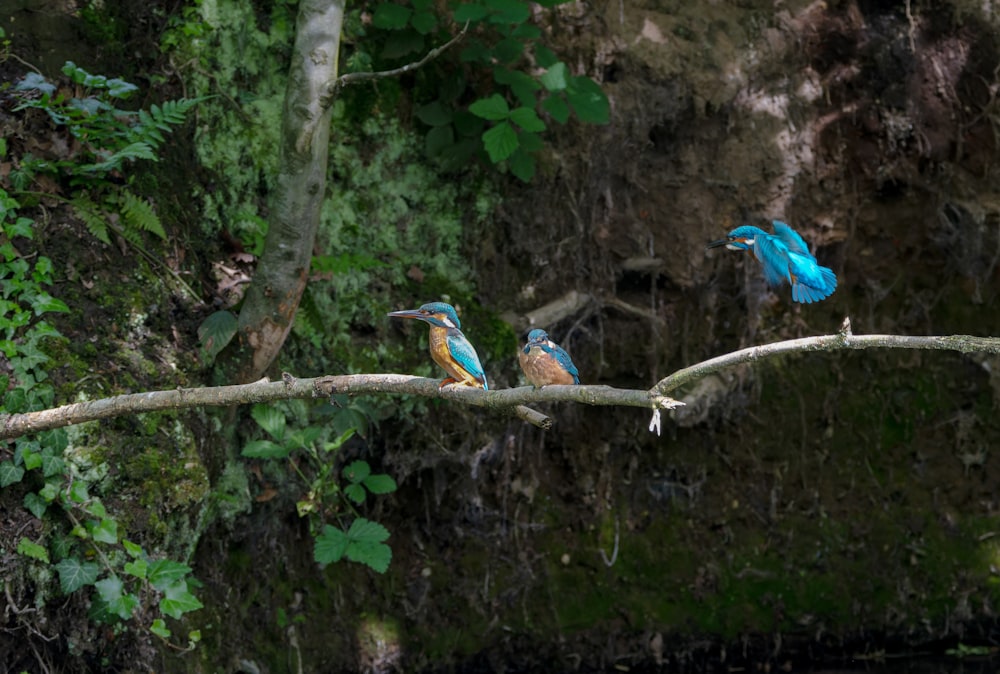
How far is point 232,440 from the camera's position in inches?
175

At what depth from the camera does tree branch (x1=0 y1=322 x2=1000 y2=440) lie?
2453 millimetres

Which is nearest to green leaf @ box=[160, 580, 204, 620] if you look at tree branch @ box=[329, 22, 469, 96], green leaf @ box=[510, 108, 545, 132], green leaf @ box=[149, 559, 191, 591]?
green leaf @ box=[149, 559, 191, 591]

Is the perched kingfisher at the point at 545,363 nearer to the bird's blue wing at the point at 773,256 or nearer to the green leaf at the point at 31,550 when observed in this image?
the bird's blue wing at the point at 773,256

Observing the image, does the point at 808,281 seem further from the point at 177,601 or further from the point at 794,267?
the point at 177,601

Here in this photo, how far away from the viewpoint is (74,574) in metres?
3.22

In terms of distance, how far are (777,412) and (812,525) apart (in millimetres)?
726

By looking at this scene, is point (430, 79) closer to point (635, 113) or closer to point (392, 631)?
point (635, 113)

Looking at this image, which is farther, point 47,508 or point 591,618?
point 591,618

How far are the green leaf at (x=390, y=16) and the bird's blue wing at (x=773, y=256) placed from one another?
6.91 feet

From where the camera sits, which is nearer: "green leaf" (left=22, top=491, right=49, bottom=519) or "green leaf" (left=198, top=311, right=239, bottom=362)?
"green leaf" (left=22, top=491, right=49, bottom=519)

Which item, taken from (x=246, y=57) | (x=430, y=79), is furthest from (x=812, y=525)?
(x=246, y=57)

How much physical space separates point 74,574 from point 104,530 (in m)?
0.16

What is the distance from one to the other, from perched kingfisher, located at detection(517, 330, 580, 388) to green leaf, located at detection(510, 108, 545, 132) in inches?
51.4

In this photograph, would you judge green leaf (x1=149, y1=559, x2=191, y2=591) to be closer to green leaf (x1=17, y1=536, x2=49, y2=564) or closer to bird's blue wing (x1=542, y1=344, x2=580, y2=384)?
green leaf (x1=17, y1=536, x2=49, y2=564)
